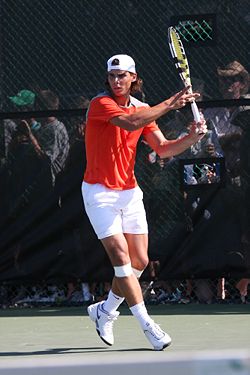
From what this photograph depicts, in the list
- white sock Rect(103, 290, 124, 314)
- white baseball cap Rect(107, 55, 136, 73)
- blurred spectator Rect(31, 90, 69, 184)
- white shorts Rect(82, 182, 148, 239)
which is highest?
white baseball cap Rect(107, 55, 136, 73)

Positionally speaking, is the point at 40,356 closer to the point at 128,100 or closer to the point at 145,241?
the point at 145,241

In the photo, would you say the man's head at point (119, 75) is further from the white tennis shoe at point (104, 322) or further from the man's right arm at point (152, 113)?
the white tennis shoe at point (104, 322)

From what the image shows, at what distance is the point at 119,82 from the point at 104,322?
1325mm

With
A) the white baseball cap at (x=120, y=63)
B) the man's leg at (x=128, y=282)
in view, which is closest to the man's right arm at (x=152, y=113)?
the white baseball cap at (x=120, y=63)

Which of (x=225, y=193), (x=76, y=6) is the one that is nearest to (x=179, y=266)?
(x=225, y=193)

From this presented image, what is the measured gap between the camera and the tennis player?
15.7ft

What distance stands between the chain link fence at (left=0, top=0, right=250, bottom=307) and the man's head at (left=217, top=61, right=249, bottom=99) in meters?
0.05

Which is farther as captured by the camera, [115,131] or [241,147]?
[241,147]

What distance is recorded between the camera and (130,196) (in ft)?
16.3

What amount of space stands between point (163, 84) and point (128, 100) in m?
2.36

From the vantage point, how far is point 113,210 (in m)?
4.90

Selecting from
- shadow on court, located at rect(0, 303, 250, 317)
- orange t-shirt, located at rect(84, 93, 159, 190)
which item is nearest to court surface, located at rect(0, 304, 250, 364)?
shadow on court, located at rect(0, 303, 250, 317)

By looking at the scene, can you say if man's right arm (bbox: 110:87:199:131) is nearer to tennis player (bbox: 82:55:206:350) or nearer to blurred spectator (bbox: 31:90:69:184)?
tennis player (bbox: 82:55:206:350)

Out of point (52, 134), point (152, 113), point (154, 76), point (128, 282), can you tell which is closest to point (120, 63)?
point (152, 113)
